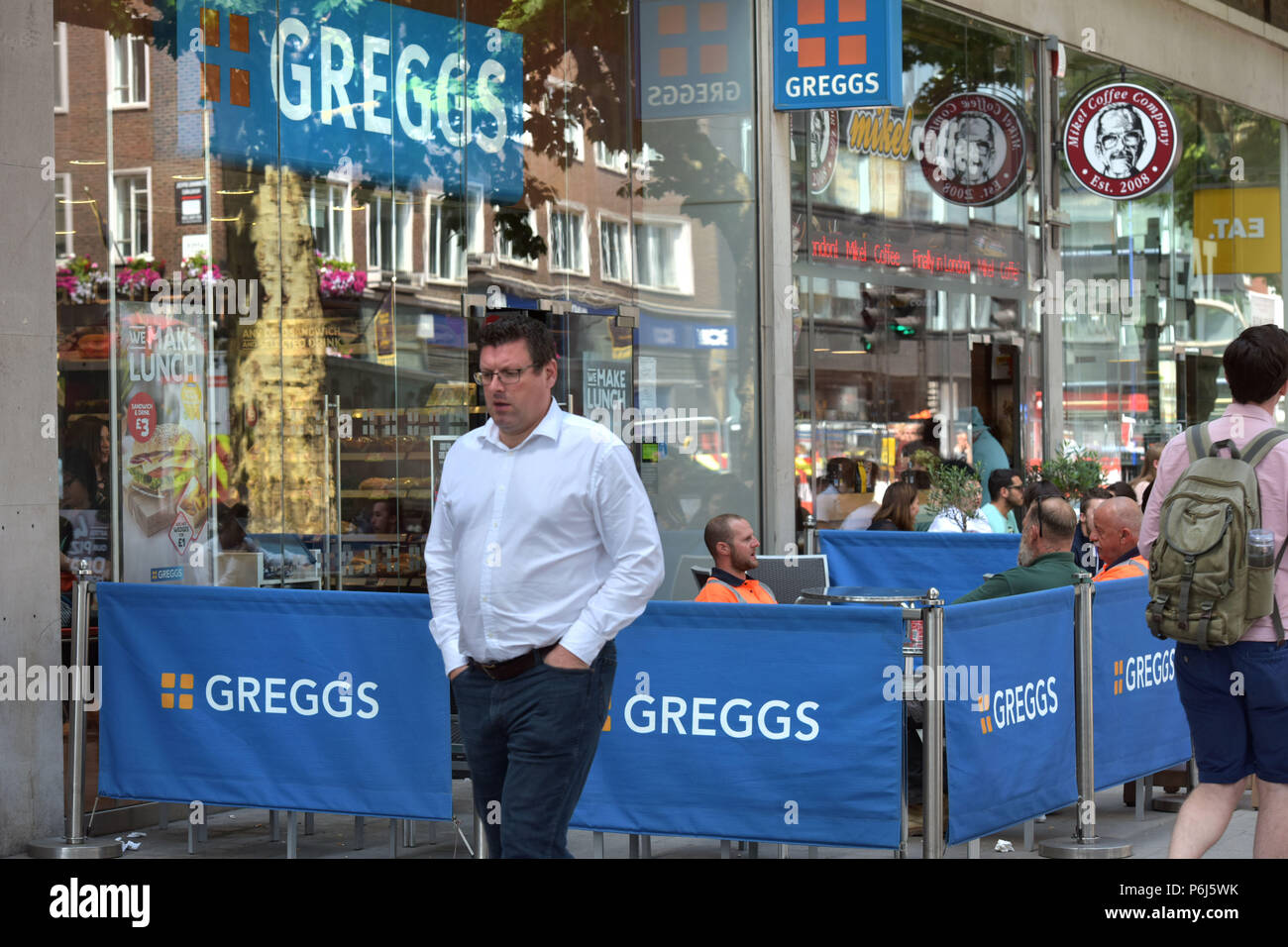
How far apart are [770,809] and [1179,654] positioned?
1.70m

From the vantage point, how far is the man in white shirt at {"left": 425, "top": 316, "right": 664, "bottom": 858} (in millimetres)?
5059

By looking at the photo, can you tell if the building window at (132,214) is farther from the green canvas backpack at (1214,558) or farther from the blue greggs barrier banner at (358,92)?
the green canvas backpack at (1214,558)

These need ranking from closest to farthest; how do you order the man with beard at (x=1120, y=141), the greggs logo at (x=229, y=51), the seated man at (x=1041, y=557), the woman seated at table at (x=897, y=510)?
the seated man at (x=1041, y=557) < the greggs logo at (x=229, y=51) < the woman seated at table at (x=897, y=510) < the man with beard at (x=1120, y=141)

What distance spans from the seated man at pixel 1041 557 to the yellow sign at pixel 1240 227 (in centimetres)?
1719

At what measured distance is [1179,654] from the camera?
19.8 feet

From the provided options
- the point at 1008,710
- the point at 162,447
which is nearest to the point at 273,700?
the point at 162,447

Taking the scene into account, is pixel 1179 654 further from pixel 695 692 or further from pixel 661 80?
pixel 661 80

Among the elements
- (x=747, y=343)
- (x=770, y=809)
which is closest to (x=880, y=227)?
(x=747, y=343)

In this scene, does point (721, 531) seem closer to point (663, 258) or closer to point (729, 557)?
point (729, 557)

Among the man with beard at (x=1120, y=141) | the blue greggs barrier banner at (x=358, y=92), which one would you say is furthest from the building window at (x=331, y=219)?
the man with beard at (x=1120, y=141)

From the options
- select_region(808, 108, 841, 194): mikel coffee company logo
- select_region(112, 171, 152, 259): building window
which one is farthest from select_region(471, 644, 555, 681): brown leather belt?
select_region(808, 108, 841, 194): mikel coffee company logo

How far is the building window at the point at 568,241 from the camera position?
12.9 metres

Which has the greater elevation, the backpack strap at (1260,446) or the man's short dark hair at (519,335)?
the man's short dark hair at (519,335)

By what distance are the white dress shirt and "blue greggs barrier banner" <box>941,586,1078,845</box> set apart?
1833mm
